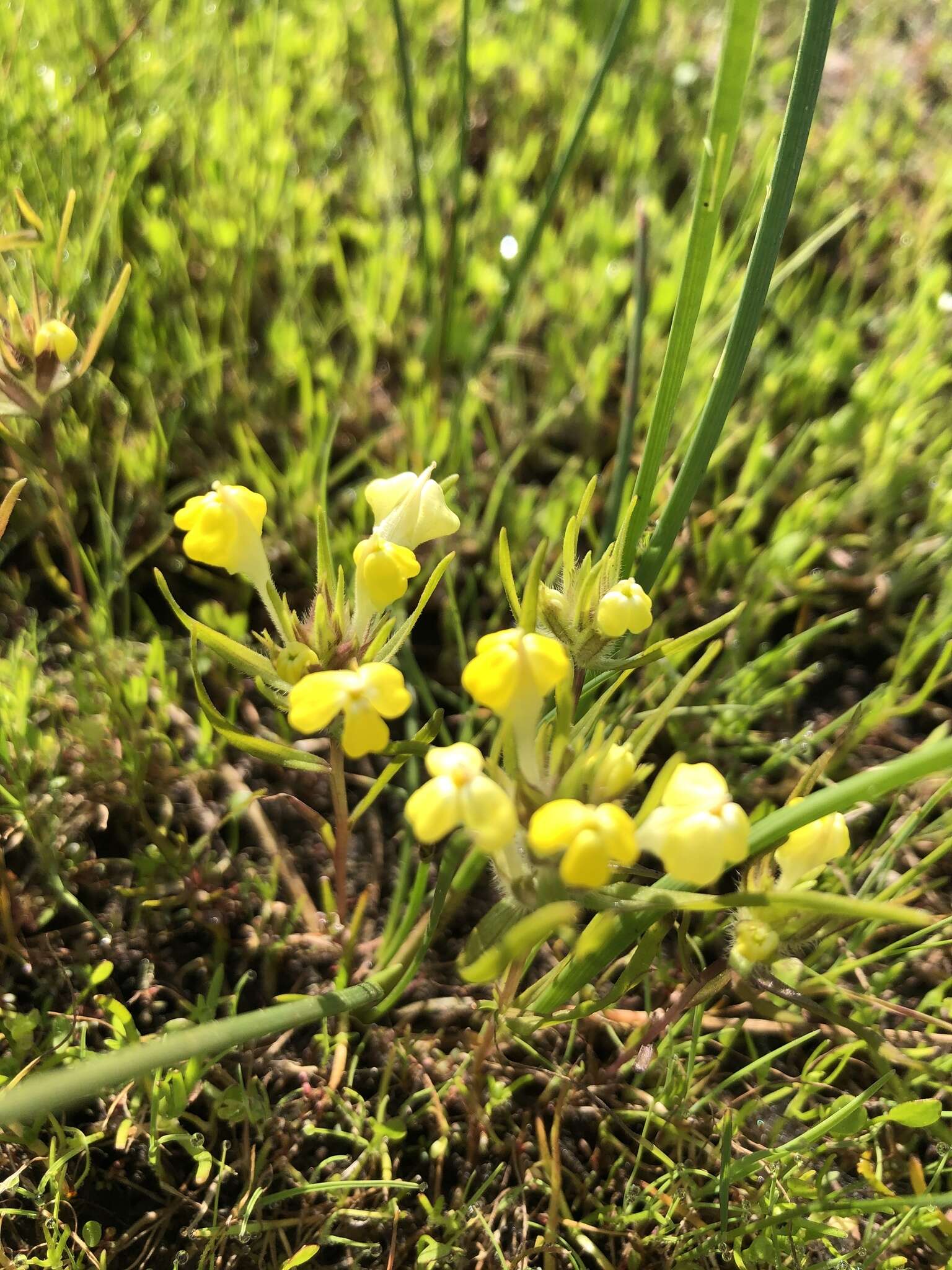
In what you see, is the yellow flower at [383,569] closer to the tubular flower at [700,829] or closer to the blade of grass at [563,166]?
the tubular flower at [700,829]

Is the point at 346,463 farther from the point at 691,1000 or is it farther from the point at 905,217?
the point at 905,217

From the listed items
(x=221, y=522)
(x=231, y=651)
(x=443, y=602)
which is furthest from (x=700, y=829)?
(x=443, y=602)

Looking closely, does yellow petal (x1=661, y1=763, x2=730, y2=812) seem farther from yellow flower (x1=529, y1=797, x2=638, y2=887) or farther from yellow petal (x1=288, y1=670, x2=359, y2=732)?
yellow petal (x1=288, y1=670, x2=359, y2=732)

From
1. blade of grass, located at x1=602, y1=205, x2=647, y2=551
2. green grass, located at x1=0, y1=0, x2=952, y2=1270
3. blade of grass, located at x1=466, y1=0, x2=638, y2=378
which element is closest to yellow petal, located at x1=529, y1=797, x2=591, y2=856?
green grass, located at x1=0, y1=0, x2=952, y2=1270

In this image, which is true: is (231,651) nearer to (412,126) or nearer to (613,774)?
(613,774)

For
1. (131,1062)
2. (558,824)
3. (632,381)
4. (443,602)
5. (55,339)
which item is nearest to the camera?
(131,1062)

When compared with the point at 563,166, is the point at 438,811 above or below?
below
